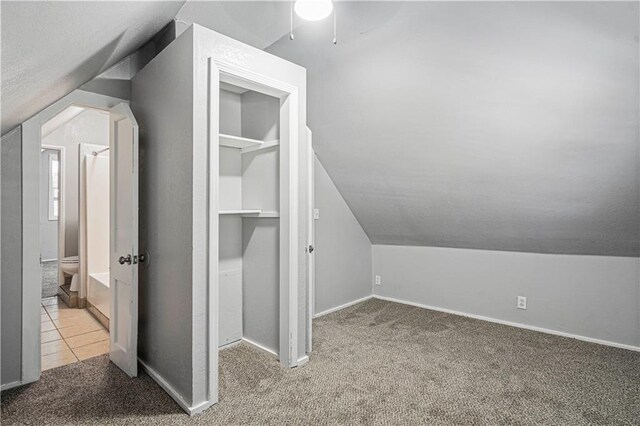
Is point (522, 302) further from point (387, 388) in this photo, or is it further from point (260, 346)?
point (260, 346)

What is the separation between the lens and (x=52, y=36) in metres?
0.98

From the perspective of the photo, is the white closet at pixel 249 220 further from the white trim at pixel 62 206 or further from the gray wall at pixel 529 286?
the white trim at pixel 62 206

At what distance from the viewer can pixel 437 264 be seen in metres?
4.01

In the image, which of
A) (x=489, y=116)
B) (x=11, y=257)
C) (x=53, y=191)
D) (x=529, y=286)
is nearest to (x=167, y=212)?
(x=11, y=257)

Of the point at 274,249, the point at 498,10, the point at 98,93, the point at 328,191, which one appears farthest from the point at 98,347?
the point at 498,10

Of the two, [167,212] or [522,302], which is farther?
[522,302]

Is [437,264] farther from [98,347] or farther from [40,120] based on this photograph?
[40,120]

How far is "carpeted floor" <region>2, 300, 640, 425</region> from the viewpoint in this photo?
6.35ft

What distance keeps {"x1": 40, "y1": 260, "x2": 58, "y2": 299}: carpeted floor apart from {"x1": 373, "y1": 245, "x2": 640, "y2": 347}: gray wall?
456 centimetres

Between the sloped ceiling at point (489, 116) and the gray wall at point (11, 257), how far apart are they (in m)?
2.04

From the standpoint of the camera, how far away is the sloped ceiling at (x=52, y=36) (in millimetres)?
763

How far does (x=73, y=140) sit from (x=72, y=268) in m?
1.67

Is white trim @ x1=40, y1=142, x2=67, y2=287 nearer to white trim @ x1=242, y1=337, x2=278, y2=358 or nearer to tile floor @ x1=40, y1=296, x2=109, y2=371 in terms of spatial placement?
tile floor @ x1=40, y1=296, x2=109, y2=371

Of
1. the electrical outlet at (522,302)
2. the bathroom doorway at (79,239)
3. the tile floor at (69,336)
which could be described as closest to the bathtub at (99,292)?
the bathroom doorway at (79,239)
